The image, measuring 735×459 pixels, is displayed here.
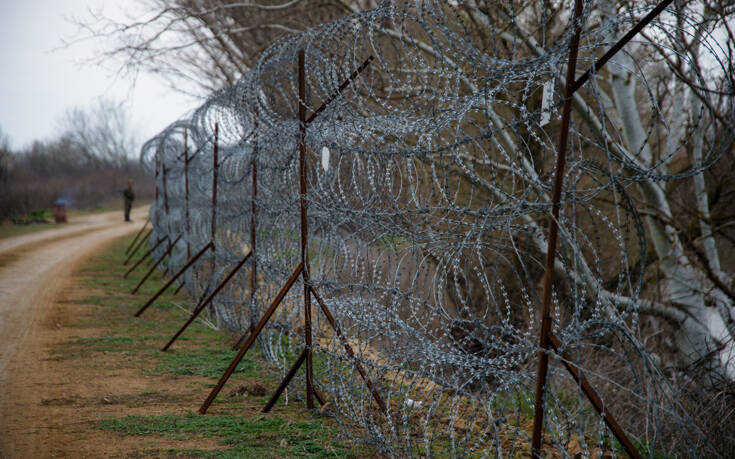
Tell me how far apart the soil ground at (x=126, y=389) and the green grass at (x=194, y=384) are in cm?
1

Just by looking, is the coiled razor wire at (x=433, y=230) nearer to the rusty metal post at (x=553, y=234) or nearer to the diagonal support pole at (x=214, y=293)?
the rusty metal post at (x=553, y=234)

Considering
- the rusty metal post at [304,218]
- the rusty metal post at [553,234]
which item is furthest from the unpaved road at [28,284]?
the rusty metal post at [553,234]

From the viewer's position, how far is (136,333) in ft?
23.9

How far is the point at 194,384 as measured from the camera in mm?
5375

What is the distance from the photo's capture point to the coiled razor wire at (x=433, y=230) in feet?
8.75

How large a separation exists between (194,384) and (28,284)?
6.46m

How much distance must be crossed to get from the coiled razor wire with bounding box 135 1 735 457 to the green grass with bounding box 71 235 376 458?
0.87 feet

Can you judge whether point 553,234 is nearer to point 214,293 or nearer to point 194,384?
point 194,384

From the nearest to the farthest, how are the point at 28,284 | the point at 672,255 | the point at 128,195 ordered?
the point at 672,255
the point at 28,284
the point at 128,195

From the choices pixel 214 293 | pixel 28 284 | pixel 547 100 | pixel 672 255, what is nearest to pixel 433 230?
pixel 547 100

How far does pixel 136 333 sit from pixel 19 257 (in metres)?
7.96

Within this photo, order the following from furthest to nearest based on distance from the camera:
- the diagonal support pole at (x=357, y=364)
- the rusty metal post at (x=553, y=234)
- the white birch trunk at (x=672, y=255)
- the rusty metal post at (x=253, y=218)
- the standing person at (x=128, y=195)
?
the standing person at (x=128, y=195) → the white birch trunk at (x=672, y=255) → the rusty metal post at (x=253, y=218) → the diagonal support pole at (x=357, y=364) → the rusty metal post at (x=553, y=234)

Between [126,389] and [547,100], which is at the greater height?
[547,100]

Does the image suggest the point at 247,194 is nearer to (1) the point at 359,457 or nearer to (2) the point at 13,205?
(1) the point at 359,457
